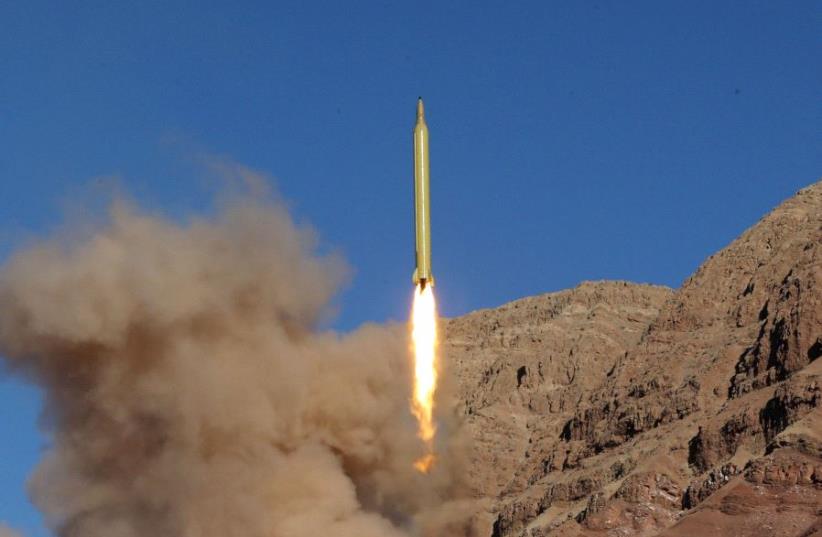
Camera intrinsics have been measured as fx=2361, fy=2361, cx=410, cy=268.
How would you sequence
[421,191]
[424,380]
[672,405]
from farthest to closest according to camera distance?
[672,405] → [424,380] → [421,191]

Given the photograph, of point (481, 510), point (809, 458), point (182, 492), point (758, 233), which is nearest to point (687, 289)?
point (758, 233)

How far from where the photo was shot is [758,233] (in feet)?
353

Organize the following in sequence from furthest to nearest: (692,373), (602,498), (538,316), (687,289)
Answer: (538,316) < (687,289) < (692,373) < (602,498)

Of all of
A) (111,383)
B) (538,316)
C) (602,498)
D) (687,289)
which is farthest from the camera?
(538,316)

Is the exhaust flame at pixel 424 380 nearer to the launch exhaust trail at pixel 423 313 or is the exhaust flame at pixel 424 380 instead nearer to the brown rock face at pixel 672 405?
the launch exhaust trail at pixel 423 313

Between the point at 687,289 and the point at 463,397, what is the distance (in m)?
18.1

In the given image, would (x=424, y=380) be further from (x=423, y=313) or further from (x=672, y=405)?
(x=672, y=405)

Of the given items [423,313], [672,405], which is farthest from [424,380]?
[672,405]

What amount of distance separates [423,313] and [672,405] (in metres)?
19.2

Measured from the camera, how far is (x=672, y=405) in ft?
310

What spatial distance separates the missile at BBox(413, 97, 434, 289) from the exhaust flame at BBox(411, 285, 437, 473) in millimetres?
5225

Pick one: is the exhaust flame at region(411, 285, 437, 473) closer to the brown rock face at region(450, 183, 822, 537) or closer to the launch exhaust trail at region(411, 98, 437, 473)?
the launch exhaust trail at region(411, 98, 437, 473)

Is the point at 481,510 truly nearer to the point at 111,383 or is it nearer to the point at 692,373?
the point at 692,373

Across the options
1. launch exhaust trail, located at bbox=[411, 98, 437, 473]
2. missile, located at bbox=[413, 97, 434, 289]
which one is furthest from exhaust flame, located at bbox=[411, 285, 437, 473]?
missile, located at bbox=[413, 97, 434, 289]
